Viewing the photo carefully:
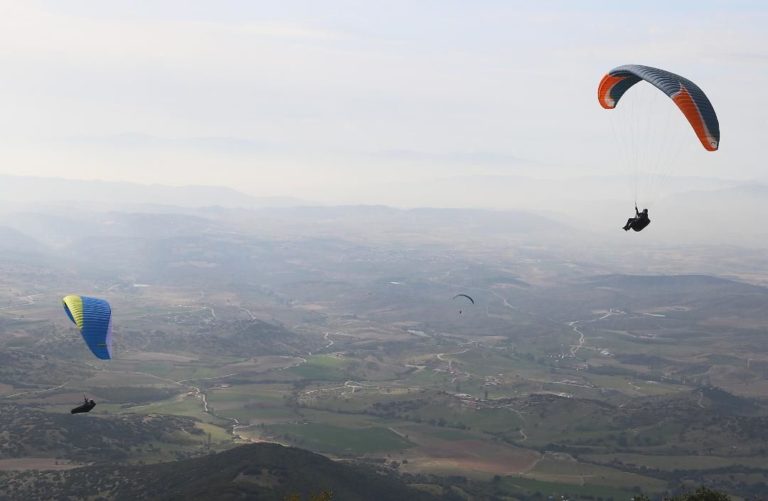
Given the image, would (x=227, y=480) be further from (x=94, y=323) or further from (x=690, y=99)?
(x=690, y=99)

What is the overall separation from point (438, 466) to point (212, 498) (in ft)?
221

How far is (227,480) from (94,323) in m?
52.5

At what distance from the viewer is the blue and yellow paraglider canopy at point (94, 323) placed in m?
71.5

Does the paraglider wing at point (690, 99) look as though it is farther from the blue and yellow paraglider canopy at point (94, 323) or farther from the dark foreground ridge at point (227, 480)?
the dark foreground ridge at point (227, 480)

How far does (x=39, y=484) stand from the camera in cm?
11988

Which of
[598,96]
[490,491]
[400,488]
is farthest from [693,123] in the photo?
[490,491]

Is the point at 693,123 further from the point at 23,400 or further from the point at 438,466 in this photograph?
the point at 23,400

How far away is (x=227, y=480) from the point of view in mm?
117000

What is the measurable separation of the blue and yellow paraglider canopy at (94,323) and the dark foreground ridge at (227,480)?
43766mm

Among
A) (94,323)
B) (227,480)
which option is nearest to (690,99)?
(94,323)

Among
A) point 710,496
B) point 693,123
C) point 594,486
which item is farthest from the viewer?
point 594,486

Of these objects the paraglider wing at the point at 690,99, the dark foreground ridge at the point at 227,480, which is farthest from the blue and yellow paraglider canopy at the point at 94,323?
the paraglider wing at the point at 690,99

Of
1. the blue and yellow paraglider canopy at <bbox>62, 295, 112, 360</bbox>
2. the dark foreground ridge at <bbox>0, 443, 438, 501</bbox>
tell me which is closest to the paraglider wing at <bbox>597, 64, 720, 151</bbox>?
the blue and yellow paraglider canopy at <bbox>62, 295, 112, 360</bbox>

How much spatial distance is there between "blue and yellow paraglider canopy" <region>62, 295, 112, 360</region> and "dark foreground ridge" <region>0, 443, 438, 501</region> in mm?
43766
